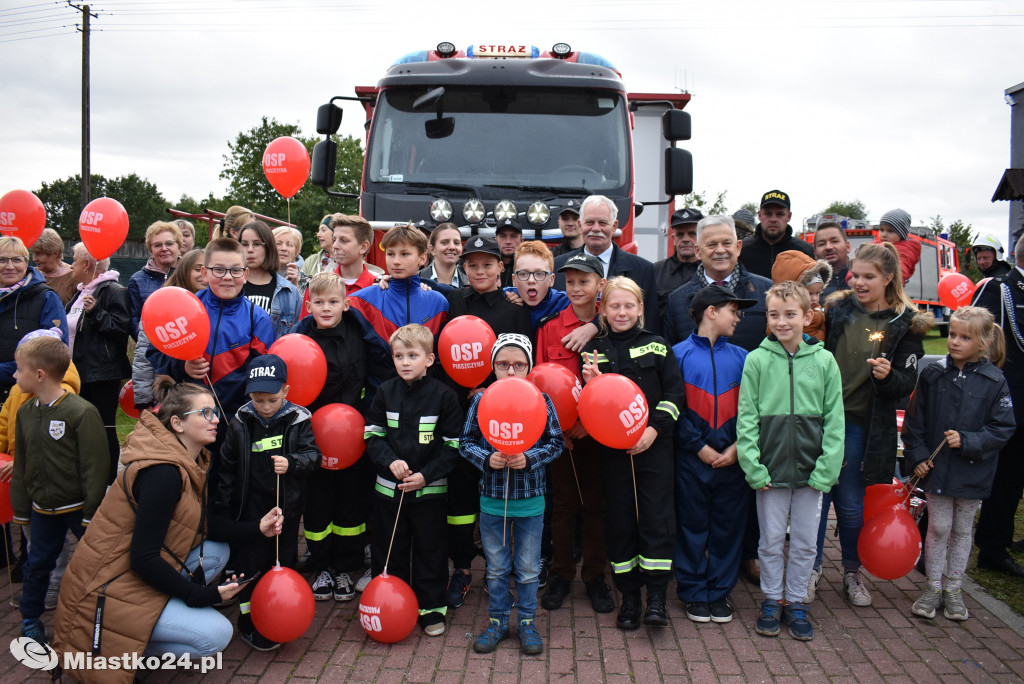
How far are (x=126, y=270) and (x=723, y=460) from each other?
707 inches

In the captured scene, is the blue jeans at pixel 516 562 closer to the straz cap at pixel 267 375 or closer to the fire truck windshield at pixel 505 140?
the straz cap at pixel 267 375

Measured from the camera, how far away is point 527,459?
377cm

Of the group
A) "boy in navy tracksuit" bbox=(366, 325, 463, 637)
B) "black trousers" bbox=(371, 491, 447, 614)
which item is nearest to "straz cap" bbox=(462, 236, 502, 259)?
"boy in navy tracksuit" bbox=(366, 325, 463, 637)

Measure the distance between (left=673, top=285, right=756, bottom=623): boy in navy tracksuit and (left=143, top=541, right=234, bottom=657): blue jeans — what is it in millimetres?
2488

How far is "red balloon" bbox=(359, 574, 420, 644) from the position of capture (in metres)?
3.69

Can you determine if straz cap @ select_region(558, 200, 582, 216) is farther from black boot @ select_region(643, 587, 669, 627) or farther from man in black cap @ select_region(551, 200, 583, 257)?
black boot @ select_region(643, 587, 669, 627)

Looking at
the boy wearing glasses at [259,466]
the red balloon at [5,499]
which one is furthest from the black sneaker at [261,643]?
the red balloon at [5,499]

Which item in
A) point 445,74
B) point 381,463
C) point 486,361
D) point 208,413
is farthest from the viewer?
point 445,74

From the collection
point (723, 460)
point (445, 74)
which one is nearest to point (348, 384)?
point (723, 460)

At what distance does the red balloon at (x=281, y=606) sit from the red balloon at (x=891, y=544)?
124 inches

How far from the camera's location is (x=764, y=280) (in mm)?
4684

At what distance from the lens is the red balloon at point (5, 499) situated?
4.12m

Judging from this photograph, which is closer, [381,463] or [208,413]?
[208,413]

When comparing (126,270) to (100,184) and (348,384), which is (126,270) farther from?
(100,184)
